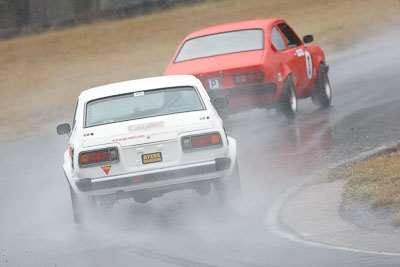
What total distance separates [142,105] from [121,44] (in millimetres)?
35948

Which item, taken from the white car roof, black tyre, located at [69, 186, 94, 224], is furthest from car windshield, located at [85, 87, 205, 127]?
black tyre, located at [69, 186, 94, 224]

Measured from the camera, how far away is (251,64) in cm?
1573

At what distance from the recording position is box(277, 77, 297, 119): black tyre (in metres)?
16.6

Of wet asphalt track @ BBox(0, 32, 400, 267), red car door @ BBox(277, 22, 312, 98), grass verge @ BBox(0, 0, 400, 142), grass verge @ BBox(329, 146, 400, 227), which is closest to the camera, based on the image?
wet asphalt track @ BBox(0, 32, 400, 267)

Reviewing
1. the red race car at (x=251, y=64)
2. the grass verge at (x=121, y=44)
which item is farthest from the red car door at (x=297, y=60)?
the grass verge at (x=121, y=44)

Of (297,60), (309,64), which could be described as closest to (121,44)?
(309,64)

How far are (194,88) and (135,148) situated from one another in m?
1.18

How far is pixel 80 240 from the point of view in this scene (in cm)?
1007

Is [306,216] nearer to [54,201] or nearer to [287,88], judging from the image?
[54,201]

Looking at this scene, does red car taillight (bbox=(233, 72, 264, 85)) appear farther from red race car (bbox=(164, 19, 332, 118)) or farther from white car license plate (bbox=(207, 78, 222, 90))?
white car license plate (bbox=(207, 78, 222, 90))

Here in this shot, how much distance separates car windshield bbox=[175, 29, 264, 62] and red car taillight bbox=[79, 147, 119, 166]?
250 inches

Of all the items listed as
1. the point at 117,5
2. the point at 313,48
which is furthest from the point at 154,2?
the point at 313,48

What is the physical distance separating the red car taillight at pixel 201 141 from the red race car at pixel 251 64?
5249 millimetres

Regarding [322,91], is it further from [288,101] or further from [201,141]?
[201,141]
